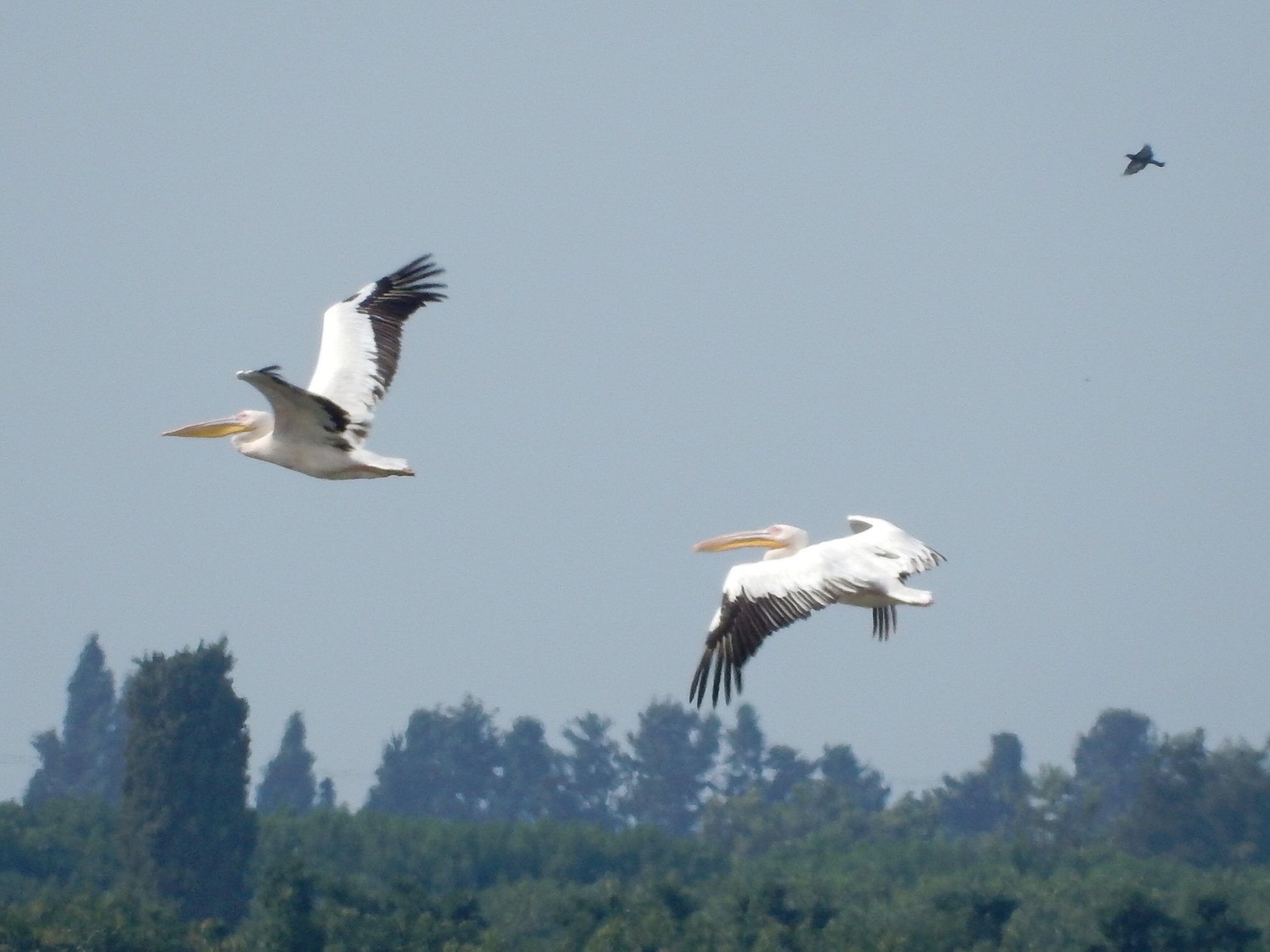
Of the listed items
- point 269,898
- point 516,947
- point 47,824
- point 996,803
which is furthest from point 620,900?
point 996,803

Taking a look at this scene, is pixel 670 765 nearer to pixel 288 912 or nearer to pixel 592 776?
pixel 592 776

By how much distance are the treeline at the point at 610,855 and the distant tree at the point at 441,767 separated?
13.5ft

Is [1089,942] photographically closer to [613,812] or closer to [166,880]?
[166,880]

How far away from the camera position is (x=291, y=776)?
9662 centimetres

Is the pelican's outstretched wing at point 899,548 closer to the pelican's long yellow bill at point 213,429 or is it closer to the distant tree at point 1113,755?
the pelican's long yellow bill at point 213,429

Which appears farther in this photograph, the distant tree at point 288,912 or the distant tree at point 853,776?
the distant tree at point 853,776

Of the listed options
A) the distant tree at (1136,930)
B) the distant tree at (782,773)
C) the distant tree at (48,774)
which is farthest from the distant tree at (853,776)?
the distant tree at (1136,930)

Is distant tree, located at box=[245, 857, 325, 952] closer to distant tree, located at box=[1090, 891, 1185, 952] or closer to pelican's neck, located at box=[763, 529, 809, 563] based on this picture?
distant tree, located at box=[1090, 891, 1185, 952]

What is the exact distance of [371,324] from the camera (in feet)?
51.8

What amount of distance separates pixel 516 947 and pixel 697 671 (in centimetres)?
2495

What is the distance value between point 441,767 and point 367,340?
312ft

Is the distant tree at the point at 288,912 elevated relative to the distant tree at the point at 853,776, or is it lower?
lower

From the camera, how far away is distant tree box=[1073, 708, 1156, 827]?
354 ft

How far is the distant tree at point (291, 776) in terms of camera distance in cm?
9581
